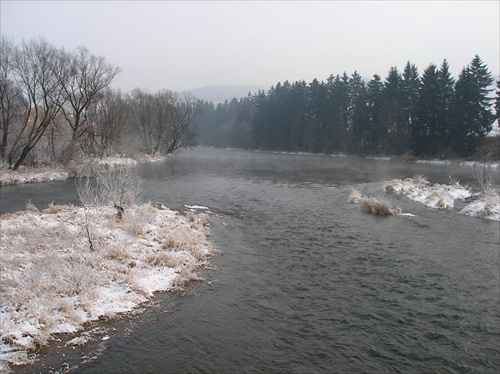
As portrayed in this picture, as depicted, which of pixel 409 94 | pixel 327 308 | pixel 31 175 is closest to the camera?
pixel 327 308

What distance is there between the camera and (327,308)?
368 inches

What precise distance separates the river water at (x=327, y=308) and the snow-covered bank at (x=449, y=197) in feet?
7.98

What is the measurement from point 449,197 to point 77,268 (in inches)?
Answer: 942

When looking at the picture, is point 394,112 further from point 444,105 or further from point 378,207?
point 378,207

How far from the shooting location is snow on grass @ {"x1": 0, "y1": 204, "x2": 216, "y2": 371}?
25.3 feet

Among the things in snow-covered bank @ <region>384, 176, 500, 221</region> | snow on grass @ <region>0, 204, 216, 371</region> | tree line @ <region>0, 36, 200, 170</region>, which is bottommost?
snow on grass @ <region>0, 204, 216, 371</region>

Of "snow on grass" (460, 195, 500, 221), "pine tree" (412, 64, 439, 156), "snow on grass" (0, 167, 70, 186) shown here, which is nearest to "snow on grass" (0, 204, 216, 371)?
Answer: "snow on grass" (460, 195, 500, 221)

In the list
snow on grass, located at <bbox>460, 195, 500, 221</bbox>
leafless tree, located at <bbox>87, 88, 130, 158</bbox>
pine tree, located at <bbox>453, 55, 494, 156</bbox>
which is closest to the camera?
snow on grass, located at <bbox>460, 195, 500, 221</bbox>

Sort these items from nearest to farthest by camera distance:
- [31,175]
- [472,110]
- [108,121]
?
[31,175], [108,121], [472,110]

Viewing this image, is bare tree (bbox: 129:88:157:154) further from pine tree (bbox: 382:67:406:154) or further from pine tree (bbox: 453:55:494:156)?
pine tree (bbox: 453:55:494:156)

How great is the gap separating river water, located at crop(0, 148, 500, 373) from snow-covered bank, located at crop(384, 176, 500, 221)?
243 cm

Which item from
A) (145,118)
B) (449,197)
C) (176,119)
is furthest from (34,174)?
(176,119)

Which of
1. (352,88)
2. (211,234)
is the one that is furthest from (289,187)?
(352,88)

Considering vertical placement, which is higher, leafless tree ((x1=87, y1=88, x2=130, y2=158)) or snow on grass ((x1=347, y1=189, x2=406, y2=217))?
leafless tree ((x1=87, y1=88, x2=130, y2=158))
